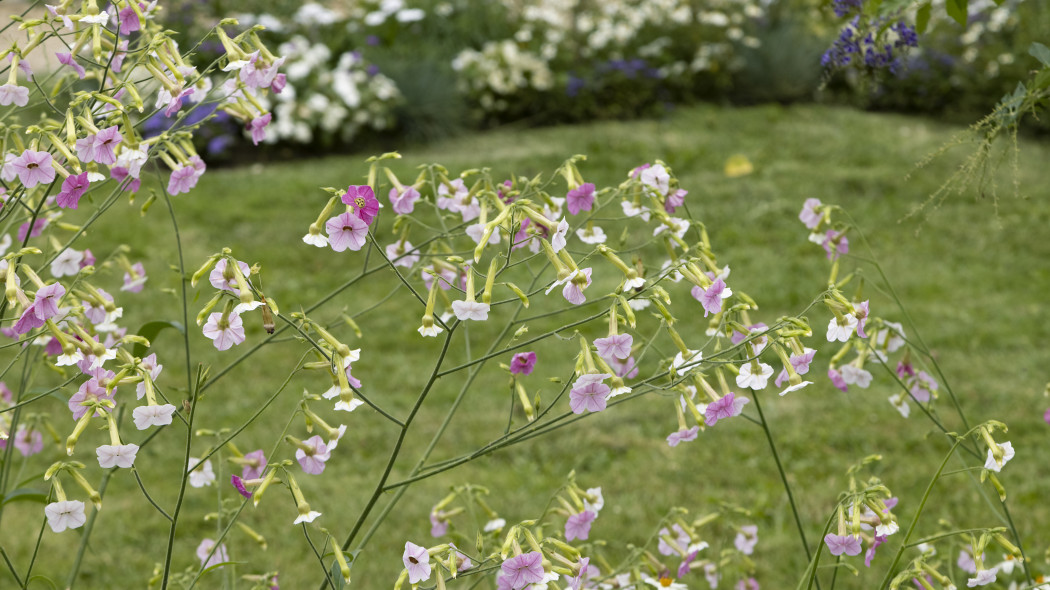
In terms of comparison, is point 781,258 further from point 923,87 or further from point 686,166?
point 923,87

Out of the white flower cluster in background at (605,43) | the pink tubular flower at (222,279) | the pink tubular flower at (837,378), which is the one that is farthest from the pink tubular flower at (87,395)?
the white flower cluster in background at (605,43)

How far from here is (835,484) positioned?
Answer: 3.40 m

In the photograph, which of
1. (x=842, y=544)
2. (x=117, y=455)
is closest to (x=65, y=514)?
(x=117, y=455)

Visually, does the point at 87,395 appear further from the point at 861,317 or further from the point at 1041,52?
the point at 1041,52

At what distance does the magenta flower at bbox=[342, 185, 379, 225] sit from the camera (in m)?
1.38

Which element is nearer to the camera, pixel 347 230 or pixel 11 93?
pixel 347 230

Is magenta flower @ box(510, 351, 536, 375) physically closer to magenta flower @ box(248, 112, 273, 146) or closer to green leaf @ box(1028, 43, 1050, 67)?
magenta flower @ box(248, 112, 273, 146)

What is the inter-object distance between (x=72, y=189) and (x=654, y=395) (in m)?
2.98

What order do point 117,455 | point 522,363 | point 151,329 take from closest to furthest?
point 117,455 < point 522,363 < point 151,329

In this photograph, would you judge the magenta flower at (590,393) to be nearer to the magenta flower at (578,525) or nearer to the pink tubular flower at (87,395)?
the magenta flower at (578,525)

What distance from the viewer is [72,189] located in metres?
1.55

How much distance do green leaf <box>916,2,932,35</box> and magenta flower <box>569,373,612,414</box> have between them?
104 cm

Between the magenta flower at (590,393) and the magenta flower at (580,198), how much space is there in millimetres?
448

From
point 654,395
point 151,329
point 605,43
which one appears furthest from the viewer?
point 605,43
